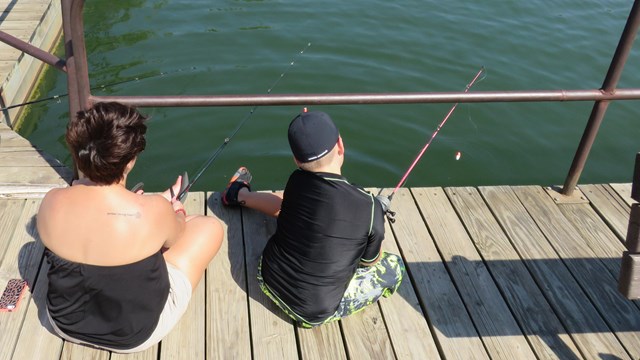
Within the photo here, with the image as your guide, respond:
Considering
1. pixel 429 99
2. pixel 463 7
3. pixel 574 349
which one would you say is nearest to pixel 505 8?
pixel 463 7

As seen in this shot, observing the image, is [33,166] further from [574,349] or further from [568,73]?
[568,73]

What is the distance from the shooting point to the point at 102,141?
2338 mm

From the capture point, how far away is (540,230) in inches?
146

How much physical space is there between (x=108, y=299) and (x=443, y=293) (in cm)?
162

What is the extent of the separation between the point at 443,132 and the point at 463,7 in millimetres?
3433

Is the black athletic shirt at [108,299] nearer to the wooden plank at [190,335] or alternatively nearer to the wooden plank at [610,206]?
the wooden plank at [190,335]

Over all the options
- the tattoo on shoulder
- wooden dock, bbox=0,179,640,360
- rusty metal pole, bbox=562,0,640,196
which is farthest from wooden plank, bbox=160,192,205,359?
rusty metal pole, bbox=562,0,640,196

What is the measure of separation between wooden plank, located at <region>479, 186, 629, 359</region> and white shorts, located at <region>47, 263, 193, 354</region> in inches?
71.4

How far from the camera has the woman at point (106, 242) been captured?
236cm

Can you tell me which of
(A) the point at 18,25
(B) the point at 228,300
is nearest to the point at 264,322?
(B) the point at 228,300

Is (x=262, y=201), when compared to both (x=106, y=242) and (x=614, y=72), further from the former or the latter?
(x=614, y=72)

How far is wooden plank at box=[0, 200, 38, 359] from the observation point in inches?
108

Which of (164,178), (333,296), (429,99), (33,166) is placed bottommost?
(164,178)

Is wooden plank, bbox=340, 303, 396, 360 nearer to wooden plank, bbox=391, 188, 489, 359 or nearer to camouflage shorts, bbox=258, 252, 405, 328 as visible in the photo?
camouflage shorts, bbox=258, 252, 405, 328
